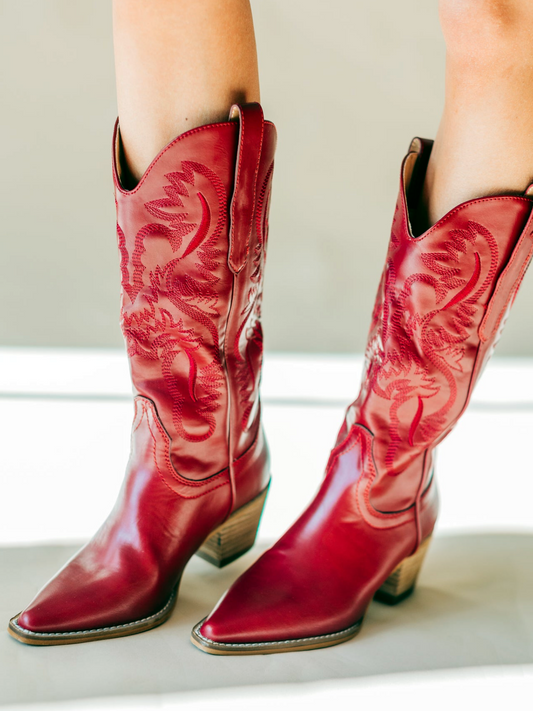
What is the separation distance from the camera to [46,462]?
1550mm

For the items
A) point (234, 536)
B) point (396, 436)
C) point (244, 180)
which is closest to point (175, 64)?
point (244, 180)

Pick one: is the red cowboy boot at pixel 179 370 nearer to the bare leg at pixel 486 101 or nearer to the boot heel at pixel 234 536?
the boot heel at pixel 234 536

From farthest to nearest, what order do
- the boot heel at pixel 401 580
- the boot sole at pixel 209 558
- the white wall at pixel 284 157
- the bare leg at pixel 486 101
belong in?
the white wall at pixel 284 157 < the boot heel at pixel 401 580 < the boot sole at pixel 209 558 < the bare leg at pixel 486 101

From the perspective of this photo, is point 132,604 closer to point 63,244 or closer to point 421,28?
point 63,244

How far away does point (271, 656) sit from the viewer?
940 millimetres

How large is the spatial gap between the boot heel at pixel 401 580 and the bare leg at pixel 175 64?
0.70m

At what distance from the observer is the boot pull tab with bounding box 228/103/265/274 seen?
0.87 meters

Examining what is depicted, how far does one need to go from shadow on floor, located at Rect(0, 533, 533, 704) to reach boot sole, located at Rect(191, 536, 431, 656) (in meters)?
0.01

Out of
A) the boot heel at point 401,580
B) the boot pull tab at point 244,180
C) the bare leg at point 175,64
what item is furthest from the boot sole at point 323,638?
the bare leg at point 175,64

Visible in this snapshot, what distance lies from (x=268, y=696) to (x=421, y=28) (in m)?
1.69

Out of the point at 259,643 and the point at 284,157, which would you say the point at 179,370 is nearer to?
the point at 259,643

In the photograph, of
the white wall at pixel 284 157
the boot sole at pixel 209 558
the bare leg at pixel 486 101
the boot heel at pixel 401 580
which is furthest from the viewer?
the white wall at pixel 284 157

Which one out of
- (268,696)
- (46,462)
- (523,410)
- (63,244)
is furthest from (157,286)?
(523,410)

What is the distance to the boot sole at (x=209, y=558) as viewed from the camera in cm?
92
